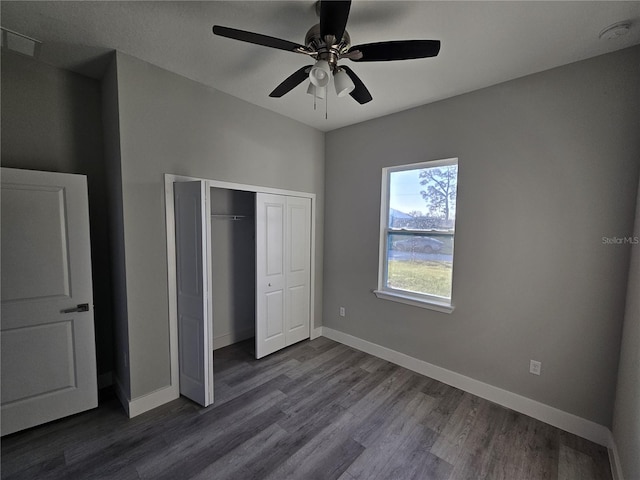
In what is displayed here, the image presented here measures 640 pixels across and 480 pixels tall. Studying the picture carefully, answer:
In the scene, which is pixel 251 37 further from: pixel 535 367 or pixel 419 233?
pixel 535 367

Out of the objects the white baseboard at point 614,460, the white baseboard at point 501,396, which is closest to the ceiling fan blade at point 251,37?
the white baseboard at point 501,396

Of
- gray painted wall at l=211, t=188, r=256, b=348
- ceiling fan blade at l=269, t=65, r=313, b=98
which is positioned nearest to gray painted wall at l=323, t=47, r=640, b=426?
ceiling fan blade at l=269, t=65, r=313, b=98

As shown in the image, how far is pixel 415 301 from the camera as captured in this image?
9.68 feet

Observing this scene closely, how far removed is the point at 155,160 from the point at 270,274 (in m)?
1.64

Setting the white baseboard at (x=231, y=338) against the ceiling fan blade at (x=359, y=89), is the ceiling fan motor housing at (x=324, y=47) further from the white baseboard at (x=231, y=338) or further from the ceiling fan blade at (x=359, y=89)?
the white baseboard at (x=231, y=338)

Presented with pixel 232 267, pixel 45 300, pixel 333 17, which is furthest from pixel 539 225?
pixel 45 300

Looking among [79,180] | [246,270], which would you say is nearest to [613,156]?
[246,270]

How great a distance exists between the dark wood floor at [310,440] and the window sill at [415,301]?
780 mm

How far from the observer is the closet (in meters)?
2.31

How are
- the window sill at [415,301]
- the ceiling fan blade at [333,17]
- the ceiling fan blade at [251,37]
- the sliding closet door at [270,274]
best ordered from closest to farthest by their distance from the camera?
the ceiling fan blade at [333,17] → the ceiling fan blade at [251,37] → the window sill at [415,301] → the sliding closet door at [270,274]

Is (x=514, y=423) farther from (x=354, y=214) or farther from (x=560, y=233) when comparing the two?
(x=354, y=214)

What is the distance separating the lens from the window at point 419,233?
2805mm

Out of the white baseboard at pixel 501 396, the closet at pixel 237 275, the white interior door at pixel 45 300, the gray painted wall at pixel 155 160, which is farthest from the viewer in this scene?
the closet at pixel 237 275

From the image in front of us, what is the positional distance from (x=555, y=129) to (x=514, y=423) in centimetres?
241
